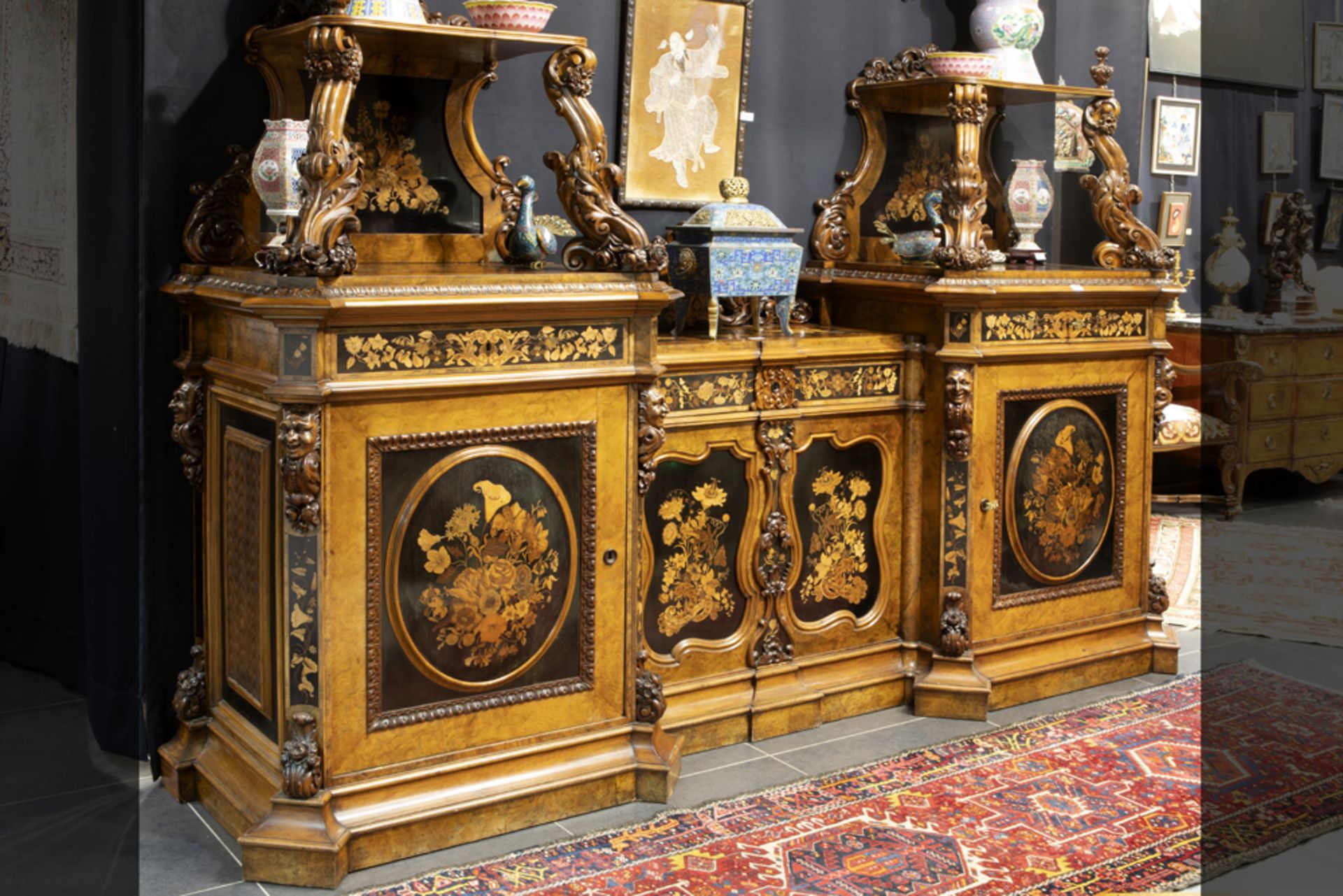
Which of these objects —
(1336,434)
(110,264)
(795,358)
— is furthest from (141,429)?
(1336,434)

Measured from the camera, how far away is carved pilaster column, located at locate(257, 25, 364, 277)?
3.04m

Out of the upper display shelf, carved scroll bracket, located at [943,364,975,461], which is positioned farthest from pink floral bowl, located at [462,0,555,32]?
carved scroll bracket, located at [943,364,975,461]

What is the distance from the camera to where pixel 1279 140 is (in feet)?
4.79

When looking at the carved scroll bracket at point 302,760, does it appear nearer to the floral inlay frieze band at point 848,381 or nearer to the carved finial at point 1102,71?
the floral inlay frieze band at point 848,381

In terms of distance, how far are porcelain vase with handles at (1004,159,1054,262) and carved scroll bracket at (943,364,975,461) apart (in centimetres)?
76

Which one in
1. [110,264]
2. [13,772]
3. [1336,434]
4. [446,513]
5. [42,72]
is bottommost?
[13,772]

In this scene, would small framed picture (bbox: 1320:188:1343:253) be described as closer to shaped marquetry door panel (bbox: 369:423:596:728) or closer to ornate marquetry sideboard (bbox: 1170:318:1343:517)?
shaped marquetry door panel (bbox: 369:423:596:728)

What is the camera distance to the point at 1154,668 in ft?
15.6

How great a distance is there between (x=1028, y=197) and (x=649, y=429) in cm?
195

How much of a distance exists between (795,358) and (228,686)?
1.85 metres

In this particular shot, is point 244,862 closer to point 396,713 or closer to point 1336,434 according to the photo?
point 396,713

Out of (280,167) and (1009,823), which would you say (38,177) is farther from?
(1009,823)

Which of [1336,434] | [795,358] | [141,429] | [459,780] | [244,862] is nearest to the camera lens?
[1336,434]

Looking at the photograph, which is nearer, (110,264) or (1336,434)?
(1336,434)
